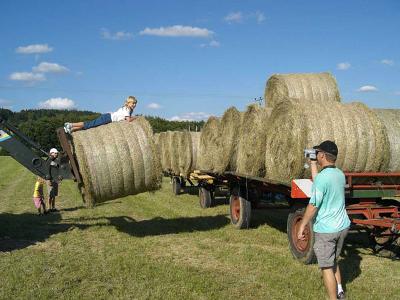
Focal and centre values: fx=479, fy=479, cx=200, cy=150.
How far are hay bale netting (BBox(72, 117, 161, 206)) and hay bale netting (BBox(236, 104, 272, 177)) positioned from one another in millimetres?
1808

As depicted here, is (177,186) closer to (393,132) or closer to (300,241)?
(300,241)

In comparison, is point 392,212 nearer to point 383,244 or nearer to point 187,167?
point 383,244

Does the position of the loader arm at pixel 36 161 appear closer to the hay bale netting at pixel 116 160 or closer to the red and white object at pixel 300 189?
the hay bale netting at pixel 116 160

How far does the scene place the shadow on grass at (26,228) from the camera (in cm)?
862

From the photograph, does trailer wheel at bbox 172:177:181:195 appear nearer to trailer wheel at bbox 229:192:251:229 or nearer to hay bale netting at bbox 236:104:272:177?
trailer wheel at bbox 229:192:251:229

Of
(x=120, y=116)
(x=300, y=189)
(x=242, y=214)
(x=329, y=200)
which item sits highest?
(x=120, y=116)

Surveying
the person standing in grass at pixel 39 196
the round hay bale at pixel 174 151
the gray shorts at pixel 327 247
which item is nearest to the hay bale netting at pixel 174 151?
the round hay bale at pixel 174 151

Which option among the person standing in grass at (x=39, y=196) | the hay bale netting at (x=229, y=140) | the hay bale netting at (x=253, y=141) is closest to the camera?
the hay bale netting at (x=253, y=141)

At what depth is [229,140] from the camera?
1053cm

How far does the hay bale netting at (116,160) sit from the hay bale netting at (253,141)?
5.93 feet

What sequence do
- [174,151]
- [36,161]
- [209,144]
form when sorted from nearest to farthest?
[36,161]
[209,144]
[174,151]

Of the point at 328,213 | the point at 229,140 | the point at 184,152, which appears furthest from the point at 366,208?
the point at 184,152

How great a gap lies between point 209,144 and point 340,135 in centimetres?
528

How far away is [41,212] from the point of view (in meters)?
12.2
